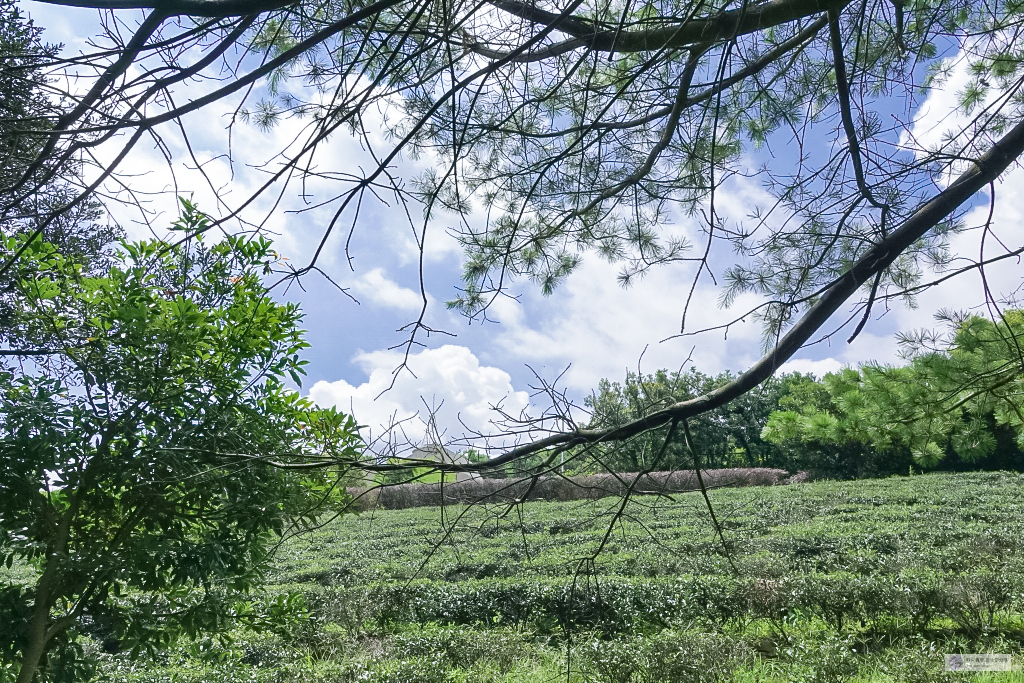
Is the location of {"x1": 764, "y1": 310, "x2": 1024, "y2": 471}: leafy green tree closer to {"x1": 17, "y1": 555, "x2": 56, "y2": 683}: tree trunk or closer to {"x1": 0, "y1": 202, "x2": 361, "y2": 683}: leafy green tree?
{"x1": 0, "y1": 202, "x2": 361, "y2": 683}: leafy green tree

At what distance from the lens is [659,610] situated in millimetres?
4848

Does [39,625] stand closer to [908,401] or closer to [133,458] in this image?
[133,458]

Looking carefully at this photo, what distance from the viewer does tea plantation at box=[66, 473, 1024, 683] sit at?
144 inches

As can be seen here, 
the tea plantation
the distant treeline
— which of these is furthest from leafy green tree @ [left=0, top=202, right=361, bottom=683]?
A: the distant treeline

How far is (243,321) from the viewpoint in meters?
2.73

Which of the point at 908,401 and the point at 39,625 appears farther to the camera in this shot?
the point at 908,401

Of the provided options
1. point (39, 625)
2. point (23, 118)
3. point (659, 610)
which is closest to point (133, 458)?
point (39, 625)

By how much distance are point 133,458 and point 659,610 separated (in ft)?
12.4

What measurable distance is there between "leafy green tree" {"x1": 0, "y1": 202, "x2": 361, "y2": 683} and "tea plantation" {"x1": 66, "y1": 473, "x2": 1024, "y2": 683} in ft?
1.62

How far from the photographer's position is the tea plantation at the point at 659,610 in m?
3.66

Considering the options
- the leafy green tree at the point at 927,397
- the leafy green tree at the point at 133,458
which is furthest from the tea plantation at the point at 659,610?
the leafy green tree at the point at 927,397

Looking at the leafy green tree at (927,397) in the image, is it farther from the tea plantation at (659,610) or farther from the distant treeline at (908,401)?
the tea plantation at (659,610)

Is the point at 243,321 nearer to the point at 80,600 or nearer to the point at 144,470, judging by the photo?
the point at 144,470

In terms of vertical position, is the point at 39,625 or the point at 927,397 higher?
the point at 927,397
